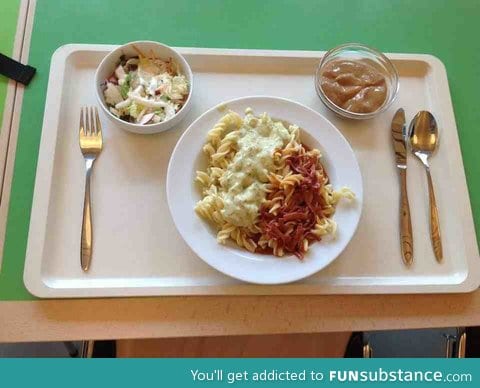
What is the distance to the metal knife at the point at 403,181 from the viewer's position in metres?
1.02

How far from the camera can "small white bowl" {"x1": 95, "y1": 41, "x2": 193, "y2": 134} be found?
1034 millimetres

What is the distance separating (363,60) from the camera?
119 cm

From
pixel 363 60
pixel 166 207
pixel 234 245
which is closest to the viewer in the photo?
pixel 234 245

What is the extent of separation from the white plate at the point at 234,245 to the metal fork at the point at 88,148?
23cm

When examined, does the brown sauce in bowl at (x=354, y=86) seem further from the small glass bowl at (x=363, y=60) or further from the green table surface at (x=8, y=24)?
the green table surface at (x=8, y=24)

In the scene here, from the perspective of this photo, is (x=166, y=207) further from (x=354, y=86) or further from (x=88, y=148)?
(x=354, y=86)

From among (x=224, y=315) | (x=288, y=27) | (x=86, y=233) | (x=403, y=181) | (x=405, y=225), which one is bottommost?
(x=224, y=315)

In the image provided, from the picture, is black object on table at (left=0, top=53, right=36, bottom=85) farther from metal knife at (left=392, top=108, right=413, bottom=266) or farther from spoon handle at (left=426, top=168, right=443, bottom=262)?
spoon handle at (left=426, top=168, right=443, bottom=262)

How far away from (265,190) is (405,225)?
0.39 metres

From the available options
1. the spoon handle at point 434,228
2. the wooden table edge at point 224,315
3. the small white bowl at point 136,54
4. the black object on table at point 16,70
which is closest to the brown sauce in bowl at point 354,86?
the spoon handle at point 434,228

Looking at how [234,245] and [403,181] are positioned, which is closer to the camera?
[234,245]

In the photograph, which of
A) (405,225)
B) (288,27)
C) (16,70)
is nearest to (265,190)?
(405,225)

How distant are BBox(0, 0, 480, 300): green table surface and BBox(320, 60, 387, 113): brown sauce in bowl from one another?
158 mm
